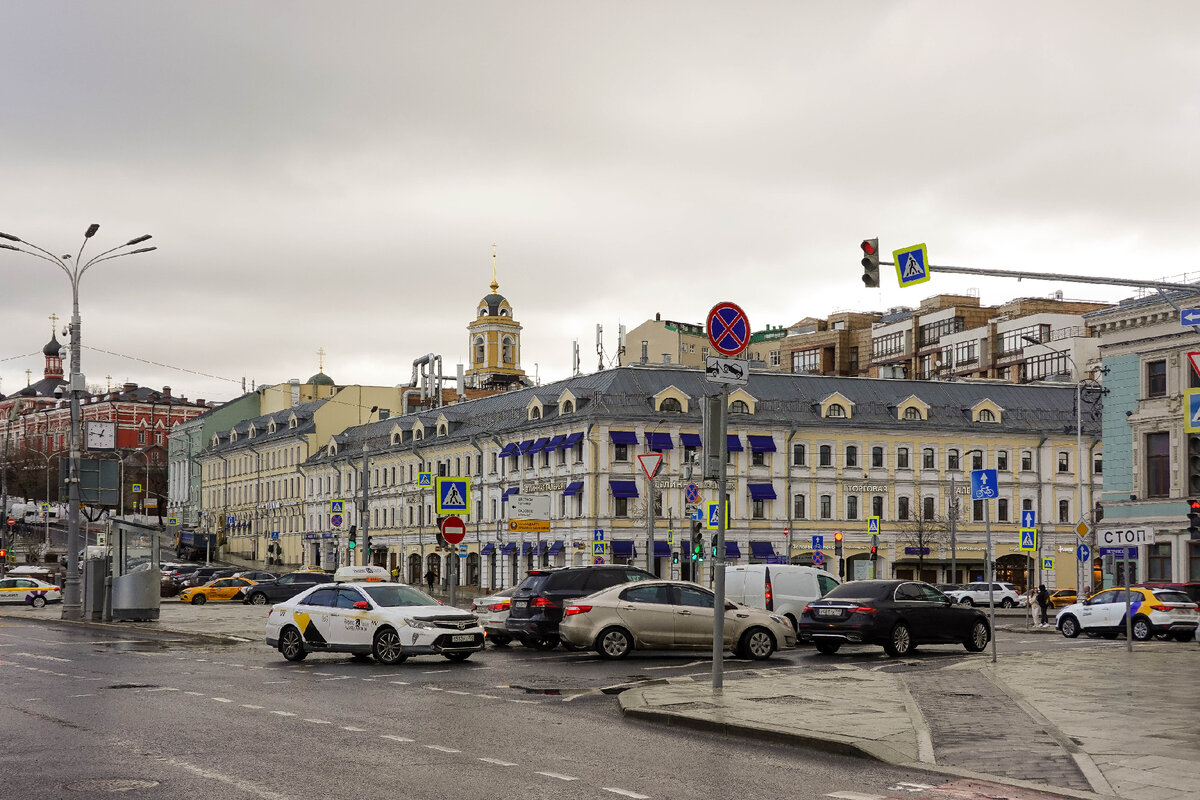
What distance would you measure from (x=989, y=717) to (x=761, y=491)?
200ft

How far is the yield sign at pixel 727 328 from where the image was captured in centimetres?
1972

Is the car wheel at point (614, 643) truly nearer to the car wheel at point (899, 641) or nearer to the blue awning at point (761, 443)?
the car wheel at point (899, 641)

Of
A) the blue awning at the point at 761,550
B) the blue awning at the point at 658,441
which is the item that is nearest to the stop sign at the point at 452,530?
the blue awning at the point at 658,441

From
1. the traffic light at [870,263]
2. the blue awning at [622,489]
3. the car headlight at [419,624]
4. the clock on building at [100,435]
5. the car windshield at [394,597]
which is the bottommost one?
the car headlight at [419,624]

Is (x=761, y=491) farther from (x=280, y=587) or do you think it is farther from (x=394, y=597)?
(x=394, y=597)

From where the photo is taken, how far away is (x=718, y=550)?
63.3ft

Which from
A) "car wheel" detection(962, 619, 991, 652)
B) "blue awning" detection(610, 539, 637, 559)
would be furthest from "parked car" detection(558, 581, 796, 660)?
"blue awning" detection(610, 539, 637, 559)

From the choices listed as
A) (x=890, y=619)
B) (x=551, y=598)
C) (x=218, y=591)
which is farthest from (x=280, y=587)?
(x=890, y=619)

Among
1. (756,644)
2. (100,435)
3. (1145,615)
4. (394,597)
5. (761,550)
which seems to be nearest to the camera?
(394,597)

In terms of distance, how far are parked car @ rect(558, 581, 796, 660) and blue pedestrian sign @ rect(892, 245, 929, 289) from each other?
22.3ft

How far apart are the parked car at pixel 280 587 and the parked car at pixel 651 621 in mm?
35609

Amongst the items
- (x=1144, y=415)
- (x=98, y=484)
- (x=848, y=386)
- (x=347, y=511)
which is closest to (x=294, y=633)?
(x=98, y=484)

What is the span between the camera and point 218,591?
207ft

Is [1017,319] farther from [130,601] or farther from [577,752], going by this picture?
[577,752]
